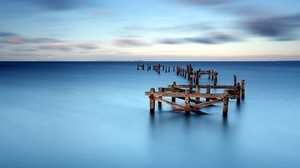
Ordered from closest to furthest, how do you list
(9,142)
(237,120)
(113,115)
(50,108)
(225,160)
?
(225,160) < (9,142) < (237,120) < (113,115) < (50,108)

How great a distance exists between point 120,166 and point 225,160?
12.7ft

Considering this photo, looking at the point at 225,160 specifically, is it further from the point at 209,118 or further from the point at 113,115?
the point at 113,115

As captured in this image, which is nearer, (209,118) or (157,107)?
(209,118)

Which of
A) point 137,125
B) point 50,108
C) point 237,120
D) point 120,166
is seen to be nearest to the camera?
point 120,166

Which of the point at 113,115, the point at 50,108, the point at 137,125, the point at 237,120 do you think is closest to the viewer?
the point at 137,125

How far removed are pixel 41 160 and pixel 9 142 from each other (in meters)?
3.27

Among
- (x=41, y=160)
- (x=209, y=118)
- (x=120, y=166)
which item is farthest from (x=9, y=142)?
(x=209, y=118)

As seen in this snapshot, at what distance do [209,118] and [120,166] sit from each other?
8.09 metres

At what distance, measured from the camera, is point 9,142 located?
13.8 meters

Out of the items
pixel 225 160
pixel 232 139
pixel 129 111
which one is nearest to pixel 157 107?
pixel 129 111

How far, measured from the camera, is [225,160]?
38.5 feet

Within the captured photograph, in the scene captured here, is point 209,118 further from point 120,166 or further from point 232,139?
point 120,166

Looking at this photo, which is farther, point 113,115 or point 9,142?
point 113,115

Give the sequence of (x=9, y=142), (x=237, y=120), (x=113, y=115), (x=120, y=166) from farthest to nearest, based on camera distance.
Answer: (x=113, y=115) < (x=237, y=120) < (x=9, y=142) < (x=120, y=166)
